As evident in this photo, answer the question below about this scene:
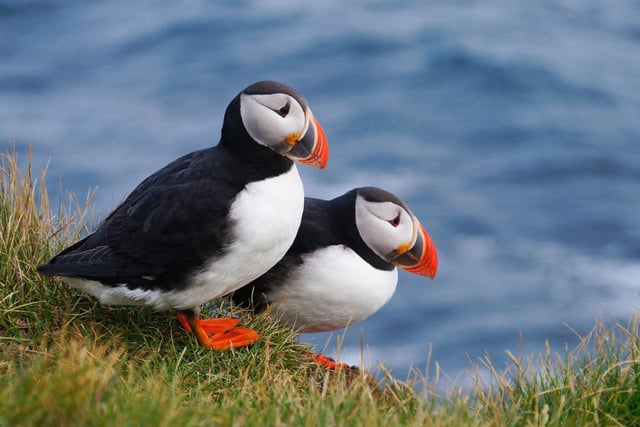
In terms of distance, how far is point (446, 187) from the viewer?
14656mm

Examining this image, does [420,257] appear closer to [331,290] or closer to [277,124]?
[331,290]

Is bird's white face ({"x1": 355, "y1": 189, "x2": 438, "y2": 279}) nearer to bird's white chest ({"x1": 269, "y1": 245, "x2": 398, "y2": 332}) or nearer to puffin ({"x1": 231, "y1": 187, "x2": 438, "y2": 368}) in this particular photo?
puffin ({"x1": 231, "y1": 187, "x2": 438, "y2": 368})

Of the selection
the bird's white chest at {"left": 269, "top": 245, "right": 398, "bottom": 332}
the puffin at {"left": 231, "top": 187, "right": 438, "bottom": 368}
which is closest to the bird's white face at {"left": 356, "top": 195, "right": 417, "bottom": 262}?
the puffin at {"left": 231, "top": 187, "right": 438, "bottom": 368}

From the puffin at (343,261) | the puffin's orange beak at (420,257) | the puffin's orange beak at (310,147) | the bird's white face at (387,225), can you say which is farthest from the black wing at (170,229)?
the puffin's orange beak at (420,257)

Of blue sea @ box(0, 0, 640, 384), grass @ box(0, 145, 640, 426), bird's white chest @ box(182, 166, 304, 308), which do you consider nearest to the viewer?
grass @ box(0, 145, 640, 426)

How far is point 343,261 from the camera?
442 centimetres

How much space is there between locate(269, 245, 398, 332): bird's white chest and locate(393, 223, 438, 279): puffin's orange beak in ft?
0.43

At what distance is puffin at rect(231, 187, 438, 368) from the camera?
4406 millimetres

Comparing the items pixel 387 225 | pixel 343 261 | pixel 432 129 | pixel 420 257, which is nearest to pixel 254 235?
pixel 343 261

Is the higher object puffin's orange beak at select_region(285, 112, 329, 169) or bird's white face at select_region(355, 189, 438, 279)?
puffin's orange beak at select_region(285, 112, 329, 169)

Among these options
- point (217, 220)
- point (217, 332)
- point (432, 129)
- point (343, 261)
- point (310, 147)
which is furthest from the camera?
point (432, 129)

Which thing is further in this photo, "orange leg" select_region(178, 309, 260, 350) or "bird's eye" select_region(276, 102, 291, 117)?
"orange leg" select_region(178, 309, 260, 350)

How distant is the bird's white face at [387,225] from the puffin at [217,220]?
54cm

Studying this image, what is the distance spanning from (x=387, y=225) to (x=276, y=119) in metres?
0.88
